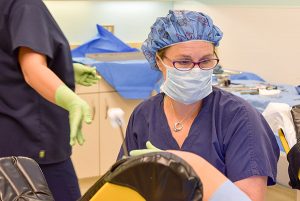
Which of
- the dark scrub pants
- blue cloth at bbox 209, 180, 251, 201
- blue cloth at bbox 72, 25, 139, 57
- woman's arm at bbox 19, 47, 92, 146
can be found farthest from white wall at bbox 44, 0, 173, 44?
blue cloth at bbox 209, 180, 251, 201

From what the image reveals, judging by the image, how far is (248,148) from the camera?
4.47 ft

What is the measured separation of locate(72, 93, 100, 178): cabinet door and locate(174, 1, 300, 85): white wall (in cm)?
106

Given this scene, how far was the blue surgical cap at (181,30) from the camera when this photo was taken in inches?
58.3

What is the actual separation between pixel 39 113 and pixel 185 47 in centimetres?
51

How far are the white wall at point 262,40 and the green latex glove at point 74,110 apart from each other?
2.11 meters

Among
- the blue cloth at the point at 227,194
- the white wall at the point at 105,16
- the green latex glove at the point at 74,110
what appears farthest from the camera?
the white wall at the point at 105,16

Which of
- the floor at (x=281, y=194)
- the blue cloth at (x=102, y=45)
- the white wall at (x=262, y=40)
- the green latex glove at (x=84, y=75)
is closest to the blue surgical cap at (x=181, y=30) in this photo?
the green latex glove at (x=84, y=75)

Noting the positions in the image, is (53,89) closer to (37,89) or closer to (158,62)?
(37,89)

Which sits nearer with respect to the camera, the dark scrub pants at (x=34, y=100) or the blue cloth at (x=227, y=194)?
the blue cloth at (x=227, y=194)

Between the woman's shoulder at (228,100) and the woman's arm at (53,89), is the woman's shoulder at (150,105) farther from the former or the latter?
the woman's arm at (53,89)

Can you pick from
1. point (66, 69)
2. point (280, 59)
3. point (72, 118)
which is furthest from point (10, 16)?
point (280, 59)

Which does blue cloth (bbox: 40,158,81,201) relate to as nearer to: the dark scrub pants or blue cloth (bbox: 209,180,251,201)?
the dark scrub pants

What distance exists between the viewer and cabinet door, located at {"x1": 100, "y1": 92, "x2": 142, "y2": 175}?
3371 millimetres

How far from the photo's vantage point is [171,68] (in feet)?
5.05
